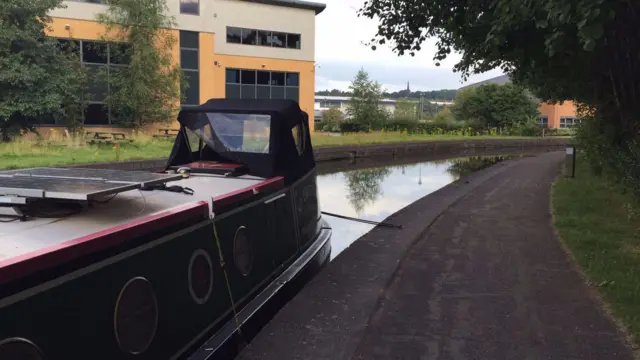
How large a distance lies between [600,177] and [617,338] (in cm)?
866

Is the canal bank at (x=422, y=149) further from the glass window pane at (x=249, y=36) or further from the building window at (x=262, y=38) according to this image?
the glass window pane at (x=249, y=36)

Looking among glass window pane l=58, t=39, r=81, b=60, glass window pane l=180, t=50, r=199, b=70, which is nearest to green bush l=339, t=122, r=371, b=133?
glass window pane l=180, t=50, r=199, b=70

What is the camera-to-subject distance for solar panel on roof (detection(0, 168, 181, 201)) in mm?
2777

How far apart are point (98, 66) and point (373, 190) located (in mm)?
20212

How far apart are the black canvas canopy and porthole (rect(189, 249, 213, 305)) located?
5.58 ft

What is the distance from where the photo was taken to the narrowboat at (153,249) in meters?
2.28

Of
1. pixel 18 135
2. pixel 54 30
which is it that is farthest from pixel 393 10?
pixel 54 30

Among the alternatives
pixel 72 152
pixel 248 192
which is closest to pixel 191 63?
pixel 72 152

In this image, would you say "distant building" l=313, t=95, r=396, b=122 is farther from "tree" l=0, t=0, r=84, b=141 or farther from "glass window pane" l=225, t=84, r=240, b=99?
"tree" l=0, t=0, r=84, b=141

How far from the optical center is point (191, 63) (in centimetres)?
3183

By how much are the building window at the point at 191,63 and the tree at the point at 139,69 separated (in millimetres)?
2400

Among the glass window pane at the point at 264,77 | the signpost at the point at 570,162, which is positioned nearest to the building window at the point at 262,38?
the glass window pane at the point at 264,77

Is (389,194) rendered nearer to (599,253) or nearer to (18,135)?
(599,253)

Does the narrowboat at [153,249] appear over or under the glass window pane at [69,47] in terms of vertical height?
under
